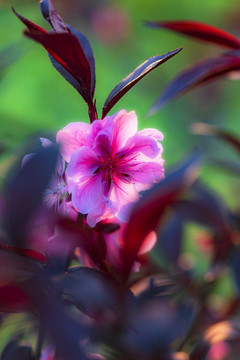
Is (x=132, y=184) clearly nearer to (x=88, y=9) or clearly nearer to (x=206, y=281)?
(x=206, y=281)

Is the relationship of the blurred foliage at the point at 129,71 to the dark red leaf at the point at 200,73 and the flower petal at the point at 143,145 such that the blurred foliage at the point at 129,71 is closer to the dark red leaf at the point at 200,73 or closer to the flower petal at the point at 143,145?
the dark red leaf at the point at 200,73

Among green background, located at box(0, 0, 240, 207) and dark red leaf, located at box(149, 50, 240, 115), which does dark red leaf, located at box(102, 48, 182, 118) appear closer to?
dark red leaf, located at box(149, 50, 240, 115)

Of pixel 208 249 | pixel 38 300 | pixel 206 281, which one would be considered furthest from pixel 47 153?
pixel 208 249

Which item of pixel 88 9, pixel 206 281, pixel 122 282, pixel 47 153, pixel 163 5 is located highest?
pixel 47 153

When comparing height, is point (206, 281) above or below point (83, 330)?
below

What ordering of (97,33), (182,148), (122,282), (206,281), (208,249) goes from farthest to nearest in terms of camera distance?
1. (97,33)
2. (182,148)
3. (208,249)
4. (206,281)
5. (122,282)

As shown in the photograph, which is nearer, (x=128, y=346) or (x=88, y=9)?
(x=128, y=346)
